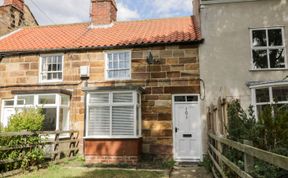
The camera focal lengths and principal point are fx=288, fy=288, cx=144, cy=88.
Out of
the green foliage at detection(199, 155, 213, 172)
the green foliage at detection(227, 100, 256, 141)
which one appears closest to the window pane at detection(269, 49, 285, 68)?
the green foliage at detection(199, 155, 213, 172)

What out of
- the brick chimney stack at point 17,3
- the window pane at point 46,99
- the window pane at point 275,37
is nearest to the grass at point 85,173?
the window pane at point 46,99

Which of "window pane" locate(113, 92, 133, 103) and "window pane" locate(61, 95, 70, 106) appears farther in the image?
"window pane" locate(61, 95, 70, 106)

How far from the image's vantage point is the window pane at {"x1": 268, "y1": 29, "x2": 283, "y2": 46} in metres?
12.3

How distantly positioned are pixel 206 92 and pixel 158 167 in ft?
12.6

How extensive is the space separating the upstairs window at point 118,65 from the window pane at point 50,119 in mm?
2935

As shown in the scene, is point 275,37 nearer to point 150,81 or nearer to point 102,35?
point 150,81

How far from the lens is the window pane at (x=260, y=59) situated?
12.2m

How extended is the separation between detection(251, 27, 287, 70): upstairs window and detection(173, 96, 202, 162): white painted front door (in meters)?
3.15

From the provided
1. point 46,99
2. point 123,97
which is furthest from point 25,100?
point 123,97

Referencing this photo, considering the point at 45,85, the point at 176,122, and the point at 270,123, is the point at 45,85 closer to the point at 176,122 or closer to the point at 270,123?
the point at 176,122

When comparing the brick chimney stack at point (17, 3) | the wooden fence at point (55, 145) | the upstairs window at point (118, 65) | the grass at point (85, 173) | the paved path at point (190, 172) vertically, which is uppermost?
the brick chimney stack at point (17, 3)

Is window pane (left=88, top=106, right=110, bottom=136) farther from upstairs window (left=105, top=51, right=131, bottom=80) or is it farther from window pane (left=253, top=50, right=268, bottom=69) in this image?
window pane (left=253, top=50, right=268, bottom=69)

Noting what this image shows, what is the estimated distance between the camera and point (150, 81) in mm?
12867

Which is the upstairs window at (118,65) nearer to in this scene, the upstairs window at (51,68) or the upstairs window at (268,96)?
the upstairs window at (51,68)
